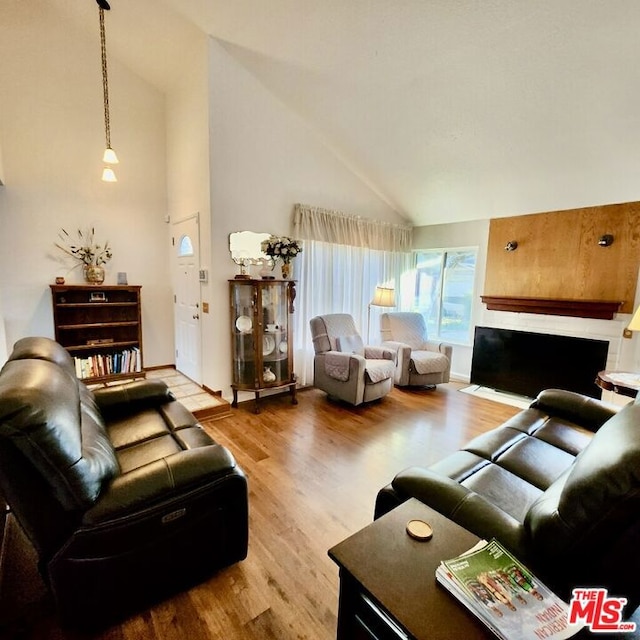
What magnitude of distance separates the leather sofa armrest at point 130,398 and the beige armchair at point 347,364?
5.82ft

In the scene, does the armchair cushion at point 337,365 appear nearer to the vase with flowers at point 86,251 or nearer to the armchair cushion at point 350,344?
the armchair cushion at point 350,344

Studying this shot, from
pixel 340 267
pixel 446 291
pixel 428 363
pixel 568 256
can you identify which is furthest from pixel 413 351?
pixel 568 256

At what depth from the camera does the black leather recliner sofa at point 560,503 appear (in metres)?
0.88

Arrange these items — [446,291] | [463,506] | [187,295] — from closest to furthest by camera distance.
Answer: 1. [463,506]
2. [187,295]
3. [446,291]

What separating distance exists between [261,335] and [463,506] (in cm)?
261

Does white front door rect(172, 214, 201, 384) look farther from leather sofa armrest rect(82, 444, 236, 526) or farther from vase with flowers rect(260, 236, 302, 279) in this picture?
leather sofa armrest rect(82, 444, 236, 526)

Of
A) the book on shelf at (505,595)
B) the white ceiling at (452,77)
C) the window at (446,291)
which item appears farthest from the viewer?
the window at (446,291)

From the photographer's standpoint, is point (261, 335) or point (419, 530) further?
point (261, 335)

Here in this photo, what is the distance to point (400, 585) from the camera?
88cm

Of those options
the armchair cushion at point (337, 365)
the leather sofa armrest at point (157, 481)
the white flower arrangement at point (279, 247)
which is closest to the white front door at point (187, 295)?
the white flower arrangement at point (279, 247)

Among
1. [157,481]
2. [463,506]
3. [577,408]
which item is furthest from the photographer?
[577,408]

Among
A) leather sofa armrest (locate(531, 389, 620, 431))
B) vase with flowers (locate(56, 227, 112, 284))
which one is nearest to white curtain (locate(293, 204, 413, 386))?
vase with flowers (locate(56, 227, 112, 284))

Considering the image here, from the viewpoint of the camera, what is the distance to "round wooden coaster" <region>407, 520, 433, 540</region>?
3.37ft

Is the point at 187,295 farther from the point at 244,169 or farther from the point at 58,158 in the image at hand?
the point at 58,158
